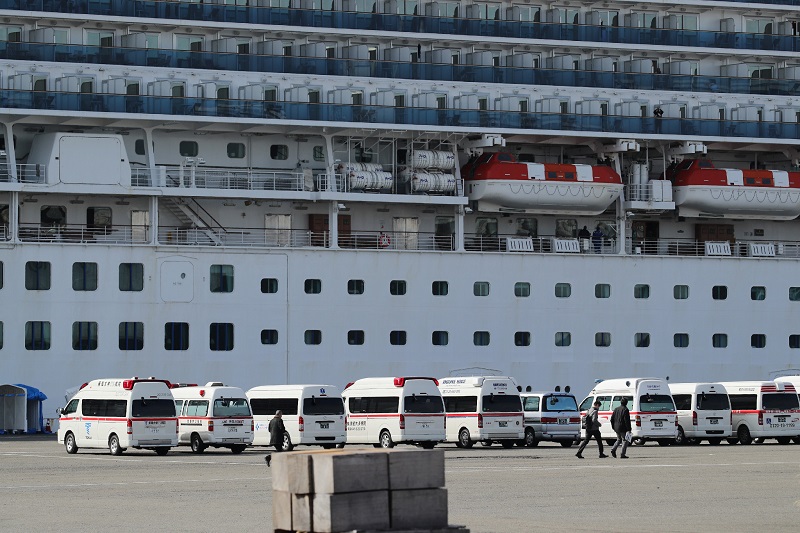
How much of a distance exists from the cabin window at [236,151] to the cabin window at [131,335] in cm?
662

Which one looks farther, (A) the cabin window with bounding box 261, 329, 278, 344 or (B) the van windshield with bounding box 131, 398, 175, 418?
(A) the cabin window with bounding box 261, 329, 278, 344

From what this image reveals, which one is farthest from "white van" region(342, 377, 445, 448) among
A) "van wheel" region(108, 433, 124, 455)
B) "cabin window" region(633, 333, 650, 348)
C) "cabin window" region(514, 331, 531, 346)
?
"cabin window" region(633, 333, 650, 348)

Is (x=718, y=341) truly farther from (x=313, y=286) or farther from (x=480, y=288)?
(x=313, y=286)

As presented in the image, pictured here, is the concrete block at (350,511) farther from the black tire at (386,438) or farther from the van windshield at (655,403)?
Answer: the van windshield at (655,403)

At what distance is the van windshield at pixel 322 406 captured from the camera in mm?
37375

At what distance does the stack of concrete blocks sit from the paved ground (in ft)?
12.5

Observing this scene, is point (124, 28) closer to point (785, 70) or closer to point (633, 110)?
point (633, 110)

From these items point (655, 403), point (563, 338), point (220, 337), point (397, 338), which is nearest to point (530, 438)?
point (655, 403)

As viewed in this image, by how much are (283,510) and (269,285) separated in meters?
33.3

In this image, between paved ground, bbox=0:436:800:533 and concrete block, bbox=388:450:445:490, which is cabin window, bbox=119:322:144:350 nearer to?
paved ground, bbox=0:436:800:533

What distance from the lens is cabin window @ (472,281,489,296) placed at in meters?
48.8

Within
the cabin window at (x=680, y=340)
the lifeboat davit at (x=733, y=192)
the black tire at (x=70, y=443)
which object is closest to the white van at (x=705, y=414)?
the cabin window at (x=680, y=340)

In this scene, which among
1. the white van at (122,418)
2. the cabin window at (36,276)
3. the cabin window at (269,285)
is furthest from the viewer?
the cabin window at (269,285)

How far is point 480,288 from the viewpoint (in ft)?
160
